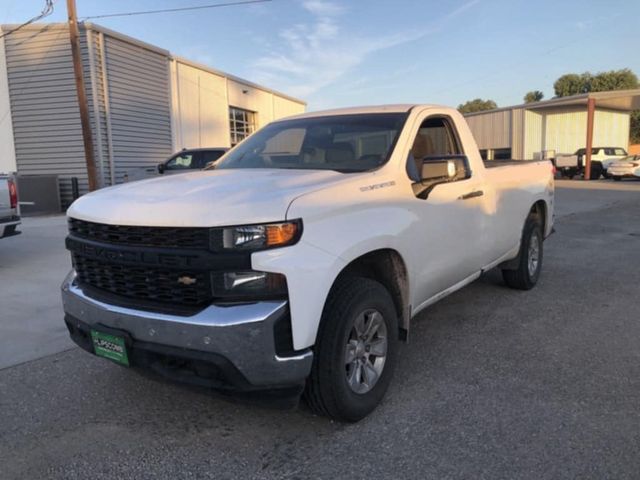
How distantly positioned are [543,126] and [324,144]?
121ft

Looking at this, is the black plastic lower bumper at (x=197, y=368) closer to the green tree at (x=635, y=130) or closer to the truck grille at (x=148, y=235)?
the truck grille at (x=148, y=235)

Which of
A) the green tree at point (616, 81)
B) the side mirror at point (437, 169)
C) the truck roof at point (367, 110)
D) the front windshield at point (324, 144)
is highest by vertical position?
the green tree at point (616, 81)

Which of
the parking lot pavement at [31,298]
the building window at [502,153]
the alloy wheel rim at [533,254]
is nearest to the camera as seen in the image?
the parking lot pavement at [31,298]

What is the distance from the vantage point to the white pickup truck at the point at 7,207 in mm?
7293

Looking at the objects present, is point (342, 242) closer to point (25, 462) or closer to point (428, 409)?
point (428, 409)

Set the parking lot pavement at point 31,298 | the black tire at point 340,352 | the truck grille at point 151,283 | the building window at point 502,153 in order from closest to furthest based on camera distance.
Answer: the truck grille at point 151,283
the black tire at point 340,352
the parking lot pavement at point 31,298
the building window at point 502,153

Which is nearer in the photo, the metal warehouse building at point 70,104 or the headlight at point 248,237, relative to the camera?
the headlight at point 248,237

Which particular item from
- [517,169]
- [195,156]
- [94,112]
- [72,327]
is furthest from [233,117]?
[72,327]

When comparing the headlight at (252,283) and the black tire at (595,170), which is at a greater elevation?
the headlight at (252,283)

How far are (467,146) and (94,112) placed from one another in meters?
15.1

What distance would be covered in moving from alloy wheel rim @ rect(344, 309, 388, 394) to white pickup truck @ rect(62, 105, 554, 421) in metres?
0.01

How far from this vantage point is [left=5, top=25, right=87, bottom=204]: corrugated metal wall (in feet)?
55.6

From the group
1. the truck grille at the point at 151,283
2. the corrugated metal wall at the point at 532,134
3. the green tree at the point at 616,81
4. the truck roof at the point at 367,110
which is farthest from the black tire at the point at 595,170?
the green tree at the point at 616,81

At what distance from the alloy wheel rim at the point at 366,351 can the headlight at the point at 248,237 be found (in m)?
0.74
